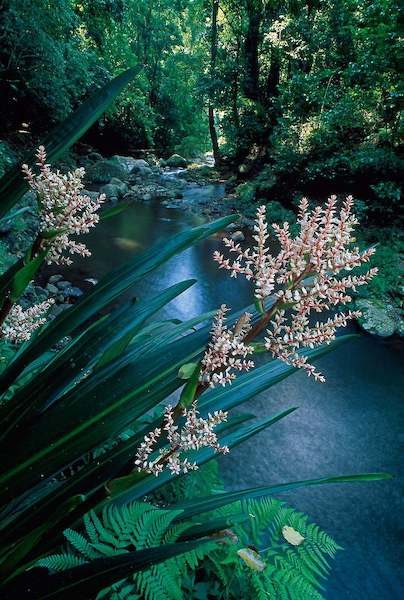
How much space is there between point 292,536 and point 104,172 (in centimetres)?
1552

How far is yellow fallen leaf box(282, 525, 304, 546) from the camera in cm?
152

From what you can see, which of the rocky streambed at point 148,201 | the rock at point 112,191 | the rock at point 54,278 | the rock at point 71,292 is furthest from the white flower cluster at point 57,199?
the rock at point 112,191

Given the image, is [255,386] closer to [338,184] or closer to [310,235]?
[310,235]

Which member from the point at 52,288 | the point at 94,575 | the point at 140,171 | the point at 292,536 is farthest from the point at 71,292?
the point at 140,171

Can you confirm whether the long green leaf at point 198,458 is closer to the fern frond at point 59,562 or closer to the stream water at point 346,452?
the fern frond at point 59,562

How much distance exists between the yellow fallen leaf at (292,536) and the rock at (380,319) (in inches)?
201

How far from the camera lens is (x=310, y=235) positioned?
2.03ft

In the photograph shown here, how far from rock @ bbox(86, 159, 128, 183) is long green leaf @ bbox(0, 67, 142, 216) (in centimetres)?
1499

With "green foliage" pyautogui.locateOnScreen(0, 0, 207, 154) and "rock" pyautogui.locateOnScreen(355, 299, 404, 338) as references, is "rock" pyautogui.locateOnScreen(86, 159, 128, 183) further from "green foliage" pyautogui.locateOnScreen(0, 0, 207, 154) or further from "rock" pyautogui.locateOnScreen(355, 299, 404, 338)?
"rock" pyautogui.locateOnScreen(355, 299, 404, 338)

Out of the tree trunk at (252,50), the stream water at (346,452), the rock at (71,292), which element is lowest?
the stream water at (346,452)

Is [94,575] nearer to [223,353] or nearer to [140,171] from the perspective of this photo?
[223,353]

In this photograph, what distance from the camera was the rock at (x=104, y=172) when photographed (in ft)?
49.1

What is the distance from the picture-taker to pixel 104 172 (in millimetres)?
15258

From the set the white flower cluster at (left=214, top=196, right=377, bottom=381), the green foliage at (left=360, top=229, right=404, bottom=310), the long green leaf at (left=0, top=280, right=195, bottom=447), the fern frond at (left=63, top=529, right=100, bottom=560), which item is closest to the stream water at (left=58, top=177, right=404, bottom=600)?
the green foliage at (left=360, top=229, right=404, bottom=310)
